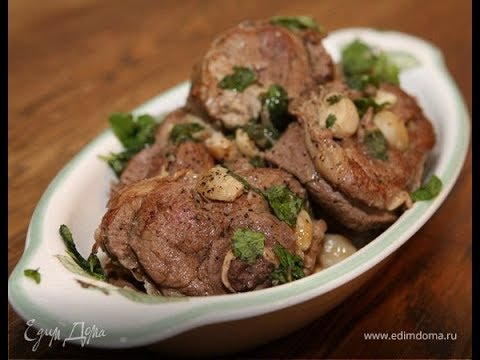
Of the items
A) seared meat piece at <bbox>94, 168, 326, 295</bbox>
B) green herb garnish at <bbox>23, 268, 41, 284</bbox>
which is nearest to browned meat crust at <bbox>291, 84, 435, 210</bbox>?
seared meat piece at <bbox>94, 168, 326, 295</bbox>

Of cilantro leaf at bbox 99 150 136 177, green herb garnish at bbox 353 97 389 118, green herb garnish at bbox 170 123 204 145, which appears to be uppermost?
green herb garnish at bbox 170 123 204 145

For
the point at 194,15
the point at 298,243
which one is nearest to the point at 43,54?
the point at 194,15

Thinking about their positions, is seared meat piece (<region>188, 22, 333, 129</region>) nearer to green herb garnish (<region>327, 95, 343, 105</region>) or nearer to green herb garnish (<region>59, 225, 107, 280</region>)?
green herb garnish (<region>327, 95, 343, 105</region>)

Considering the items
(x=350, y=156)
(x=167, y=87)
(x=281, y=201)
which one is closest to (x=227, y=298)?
(x=281, y=201)

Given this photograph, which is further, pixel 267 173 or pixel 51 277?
pixel 267 173

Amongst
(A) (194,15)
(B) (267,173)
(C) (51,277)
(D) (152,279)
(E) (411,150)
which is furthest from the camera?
(A) (194,15)

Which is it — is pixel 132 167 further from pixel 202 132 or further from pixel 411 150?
pixel 411 150

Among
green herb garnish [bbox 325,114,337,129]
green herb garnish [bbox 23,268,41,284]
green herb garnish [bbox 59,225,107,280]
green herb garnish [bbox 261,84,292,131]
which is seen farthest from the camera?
green herb garnish [bbox 261,84,292,131]
